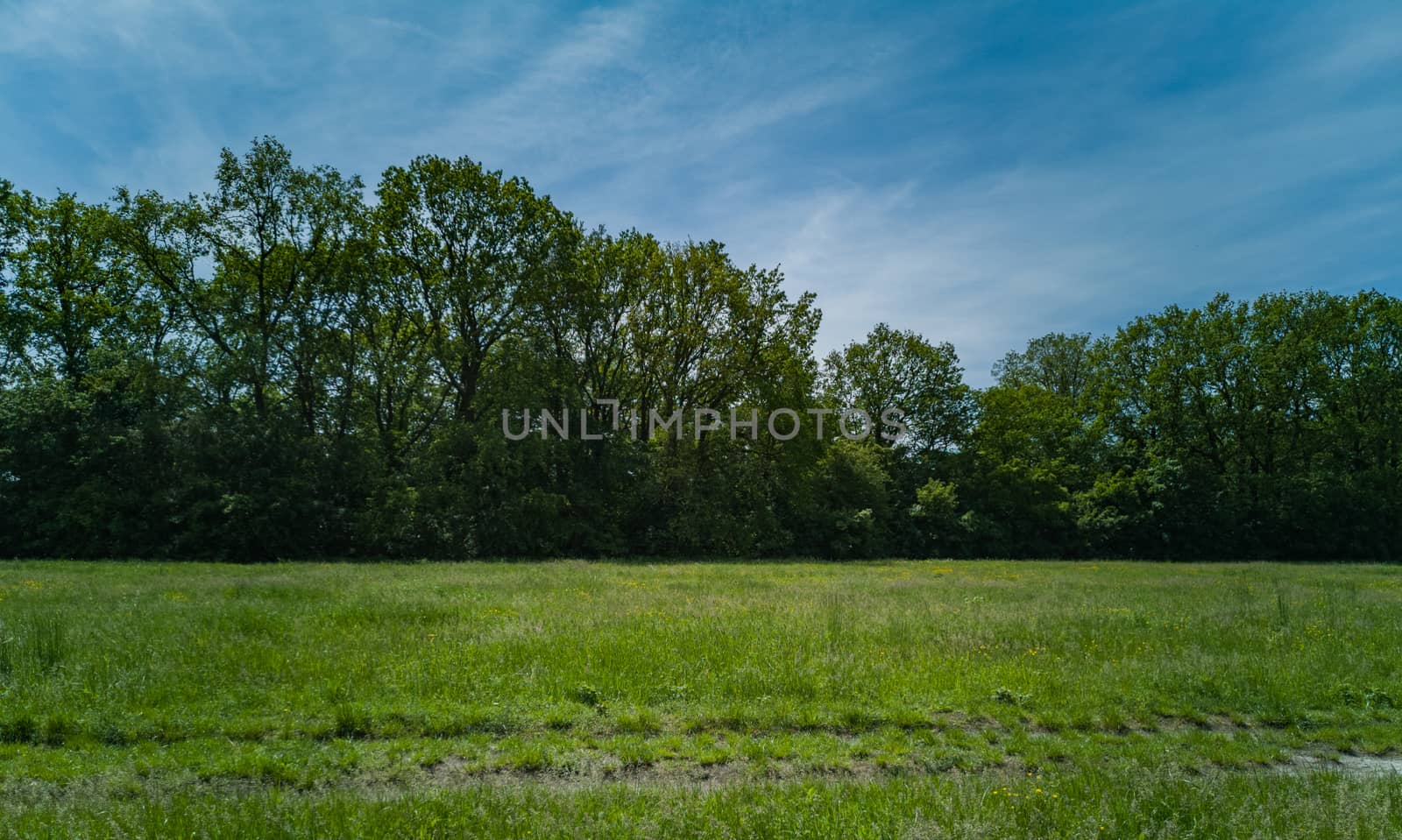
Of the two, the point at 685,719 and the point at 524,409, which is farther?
the point at 524,409

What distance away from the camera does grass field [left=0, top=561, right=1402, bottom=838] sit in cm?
488

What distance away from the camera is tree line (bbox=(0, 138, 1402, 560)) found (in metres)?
28.8

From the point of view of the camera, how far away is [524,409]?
3300 cm

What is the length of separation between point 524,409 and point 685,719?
89.6ft

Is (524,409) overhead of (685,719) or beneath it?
overhead

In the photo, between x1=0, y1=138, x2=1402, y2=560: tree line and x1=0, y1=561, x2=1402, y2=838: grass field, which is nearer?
x1=0, y1=561, x2=1402, y2=838: grass field

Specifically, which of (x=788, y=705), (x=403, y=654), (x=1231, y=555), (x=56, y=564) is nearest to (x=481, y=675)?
(x=403, y=654)

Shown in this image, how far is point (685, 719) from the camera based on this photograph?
7.46 m

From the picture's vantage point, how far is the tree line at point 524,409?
28.8 metres

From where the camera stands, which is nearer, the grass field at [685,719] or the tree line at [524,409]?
the grass field at [685,719]

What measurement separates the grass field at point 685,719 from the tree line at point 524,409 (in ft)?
55.7

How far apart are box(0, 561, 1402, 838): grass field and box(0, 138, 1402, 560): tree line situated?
1697 cm

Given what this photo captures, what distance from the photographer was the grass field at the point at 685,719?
16.0 feet

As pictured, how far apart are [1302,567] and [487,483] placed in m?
38.2
